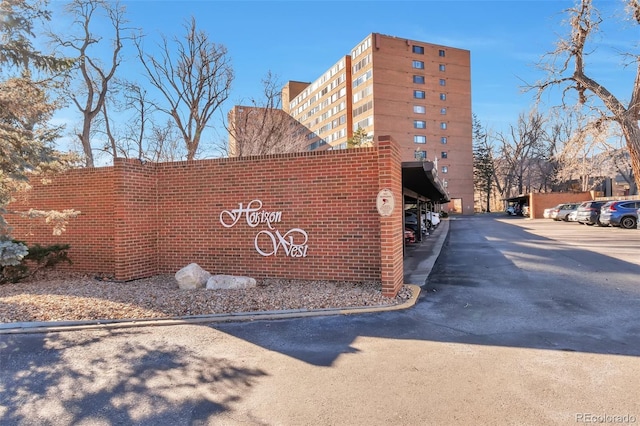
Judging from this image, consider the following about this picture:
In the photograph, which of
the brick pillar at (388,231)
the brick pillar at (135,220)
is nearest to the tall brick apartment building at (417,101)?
the brick pillar at (135,220)

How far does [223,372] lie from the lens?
404 centimetres

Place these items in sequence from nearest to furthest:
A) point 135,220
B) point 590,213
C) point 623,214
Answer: point 135,220 < point 623,214 < point 590,213

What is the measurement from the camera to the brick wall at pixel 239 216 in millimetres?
7809

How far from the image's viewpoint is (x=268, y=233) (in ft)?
27.9

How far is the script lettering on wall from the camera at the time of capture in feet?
27.2

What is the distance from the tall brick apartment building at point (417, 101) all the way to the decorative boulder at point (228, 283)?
50.8 meters

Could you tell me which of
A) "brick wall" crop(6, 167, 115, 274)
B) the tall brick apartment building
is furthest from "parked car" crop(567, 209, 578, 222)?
"brick wall" crop(6, 167, 115, 274)

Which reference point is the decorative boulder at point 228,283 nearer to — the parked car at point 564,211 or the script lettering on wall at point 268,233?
the script lettering on wall at point 268,233

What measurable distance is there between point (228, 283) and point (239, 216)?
1.71 metres

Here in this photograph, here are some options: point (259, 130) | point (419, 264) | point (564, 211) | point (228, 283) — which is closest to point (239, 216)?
point (228, 283)

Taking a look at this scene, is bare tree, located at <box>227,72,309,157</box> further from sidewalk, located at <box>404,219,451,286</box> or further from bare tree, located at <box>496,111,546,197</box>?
bare tree, located at <box>496,111,546,197</box>

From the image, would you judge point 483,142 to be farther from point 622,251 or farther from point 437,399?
point 437,399

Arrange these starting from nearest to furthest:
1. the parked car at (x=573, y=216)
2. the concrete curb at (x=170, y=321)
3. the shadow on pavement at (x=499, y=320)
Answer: the shadow on pavement at (x=499, y=320) → the concrete curb at (x=170, y=321) → the parked car at (x=573, y=216)

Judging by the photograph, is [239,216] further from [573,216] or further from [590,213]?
[573,216]
